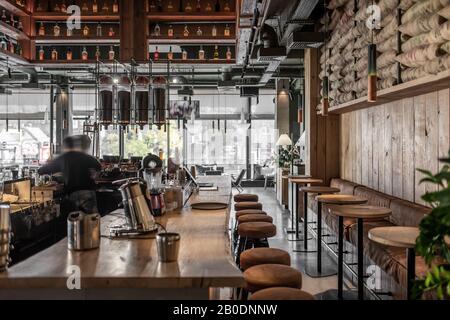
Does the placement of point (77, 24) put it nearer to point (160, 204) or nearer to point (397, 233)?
point (160, 204)

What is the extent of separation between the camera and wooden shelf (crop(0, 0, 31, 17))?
229 inches

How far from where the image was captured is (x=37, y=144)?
53.3 ft

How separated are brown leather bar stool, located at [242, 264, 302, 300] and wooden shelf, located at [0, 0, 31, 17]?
4.95 meters

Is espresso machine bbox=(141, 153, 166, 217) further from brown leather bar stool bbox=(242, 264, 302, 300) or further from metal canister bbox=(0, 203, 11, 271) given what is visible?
metal canister bbox=(0, 203, 11, 271)

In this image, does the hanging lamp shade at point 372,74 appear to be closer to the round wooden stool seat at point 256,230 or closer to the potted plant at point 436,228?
the round wooden stool seat at point 256,230

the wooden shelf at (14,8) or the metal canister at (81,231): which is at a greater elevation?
the wooden shelf at (14,8)

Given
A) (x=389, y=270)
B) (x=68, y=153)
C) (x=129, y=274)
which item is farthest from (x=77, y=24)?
(x=129, y=274)

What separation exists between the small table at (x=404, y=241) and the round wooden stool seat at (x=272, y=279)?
2.05ft

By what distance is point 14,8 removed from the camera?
6188 millimetres

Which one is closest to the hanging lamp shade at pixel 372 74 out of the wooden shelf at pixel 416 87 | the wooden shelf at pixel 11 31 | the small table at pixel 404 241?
the wooden shelf at pixel 416 87

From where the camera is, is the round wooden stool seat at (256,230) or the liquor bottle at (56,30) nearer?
the round wooden stool seat at (256,230)

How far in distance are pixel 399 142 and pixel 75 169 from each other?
3.26 metres

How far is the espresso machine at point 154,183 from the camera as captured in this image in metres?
3.03
